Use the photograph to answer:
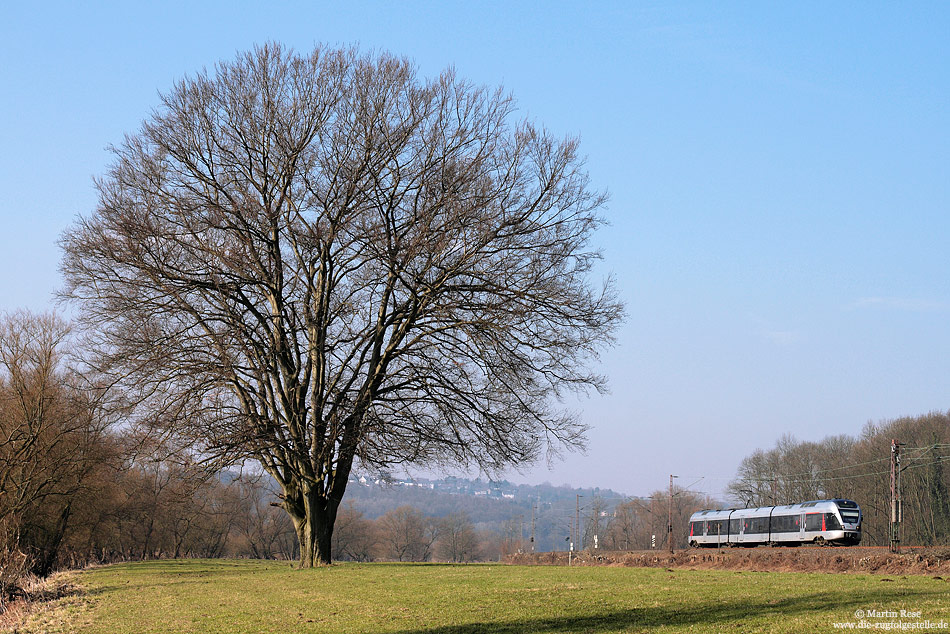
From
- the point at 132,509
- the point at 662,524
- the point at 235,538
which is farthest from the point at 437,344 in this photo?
the point at 662,524

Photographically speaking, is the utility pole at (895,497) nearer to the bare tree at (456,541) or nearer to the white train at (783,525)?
the white train at (783,525)

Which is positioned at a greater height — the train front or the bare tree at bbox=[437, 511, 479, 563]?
the train front

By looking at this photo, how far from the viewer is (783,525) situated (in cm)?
4678

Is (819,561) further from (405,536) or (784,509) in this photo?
(405,536)

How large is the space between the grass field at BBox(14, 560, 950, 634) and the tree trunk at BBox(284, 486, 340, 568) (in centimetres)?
441

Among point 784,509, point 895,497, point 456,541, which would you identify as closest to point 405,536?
point 456,541

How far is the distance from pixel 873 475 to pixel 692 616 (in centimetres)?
6520

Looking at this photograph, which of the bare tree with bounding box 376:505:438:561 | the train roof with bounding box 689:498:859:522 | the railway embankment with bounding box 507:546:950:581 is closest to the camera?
the railway embankment with bounding box 507:546:950:581

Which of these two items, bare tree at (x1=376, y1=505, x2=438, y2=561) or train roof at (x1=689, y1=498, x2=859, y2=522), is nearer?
train roof at (x1=689, y1=498, x2=859, y2=522)

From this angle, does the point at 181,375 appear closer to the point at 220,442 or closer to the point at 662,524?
the point at 220,442

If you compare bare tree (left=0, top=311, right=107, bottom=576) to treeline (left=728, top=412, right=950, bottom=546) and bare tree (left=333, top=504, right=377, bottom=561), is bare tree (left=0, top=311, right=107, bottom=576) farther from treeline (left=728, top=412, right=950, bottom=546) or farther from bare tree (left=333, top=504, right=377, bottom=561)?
bare tree (left=333, top=504, right=377, bottom=561)

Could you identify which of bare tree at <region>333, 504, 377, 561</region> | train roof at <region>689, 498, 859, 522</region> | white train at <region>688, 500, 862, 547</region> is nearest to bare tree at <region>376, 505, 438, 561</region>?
bare tree at <region>333, 504, 377, 561</region>

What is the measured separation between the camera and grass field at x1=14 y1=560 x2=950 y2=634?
10.2m

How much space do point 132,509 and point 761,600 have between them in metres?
44.8
